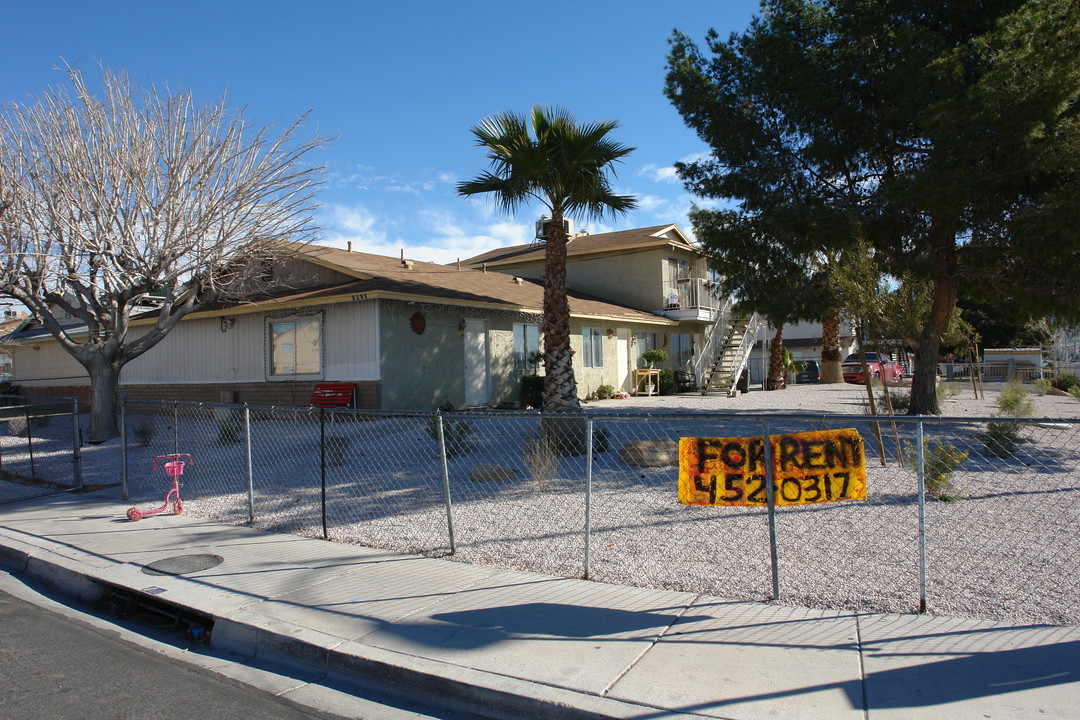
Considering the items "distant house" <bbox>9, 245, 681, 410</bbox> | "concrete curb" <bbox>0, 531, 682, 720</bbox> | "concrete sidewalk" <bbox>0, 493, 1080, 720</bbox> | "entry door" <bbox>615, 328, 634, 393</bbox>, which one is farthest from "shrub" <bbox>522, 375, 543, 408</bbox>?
"concrete curb" <bbox>0, 531, 682, 720</bbox>

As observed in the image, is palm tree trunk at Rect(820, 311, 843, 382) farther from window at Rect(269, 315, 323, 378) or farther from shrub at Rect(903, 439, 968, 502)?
shrub at Rect(903, 439, 968, 502)

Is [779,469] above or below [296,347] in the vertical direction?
below

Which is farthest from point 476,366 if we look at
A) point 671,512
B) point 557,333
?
point 671,512

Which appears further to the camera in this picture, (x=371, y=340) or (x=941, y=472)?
(x=371, y=340)

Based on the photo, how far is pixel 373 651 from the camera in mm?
4648

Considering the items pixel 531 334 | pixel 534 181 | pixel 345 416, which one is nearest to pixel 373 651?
pixel 534 181

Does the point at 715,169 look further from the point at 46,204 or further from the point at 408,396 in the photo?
the point at 46,204

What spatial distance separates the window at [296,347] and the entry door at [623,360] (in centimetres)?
971

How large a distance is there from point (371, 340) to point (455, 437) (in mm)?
4727

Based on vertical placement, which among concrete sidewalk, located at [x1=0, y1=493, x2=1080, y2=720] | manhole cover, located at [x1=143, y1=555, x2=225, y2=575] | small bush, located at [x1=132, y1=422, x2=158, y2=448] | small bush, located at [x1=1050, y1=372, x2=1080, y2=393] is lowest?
concrete sidewalk, located at [x1=0, y1=493, x2=1080, y2=720]

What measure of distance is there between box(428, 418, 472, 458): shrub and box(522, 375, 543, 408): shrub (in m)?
5.94

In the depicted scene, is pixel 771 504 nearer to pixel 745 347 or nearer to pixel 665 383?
pixel 665 383

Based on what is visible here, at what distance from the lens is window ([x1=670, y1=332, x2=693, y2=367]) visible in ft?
88.3

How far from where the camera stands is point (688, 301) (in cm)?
2680
